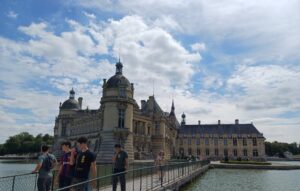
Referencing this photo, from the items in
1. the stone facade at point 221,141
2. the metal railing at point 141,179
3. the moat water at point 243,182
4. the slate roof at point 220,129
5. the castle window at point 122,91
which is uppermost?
the castle window at point 122,91

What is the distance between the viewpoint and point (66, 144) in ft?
35.9

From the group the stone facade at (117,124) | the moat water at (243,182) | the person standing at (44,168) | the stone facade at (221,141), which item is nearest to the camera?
the person standing at (44,168)

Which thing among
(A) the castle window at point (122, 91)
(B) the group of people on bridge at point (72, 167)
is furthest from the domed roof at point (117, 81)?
(B) the group of people on bridge at point (72, 167)

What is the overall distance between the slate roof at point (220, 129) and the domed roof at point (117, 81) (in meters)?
52.3

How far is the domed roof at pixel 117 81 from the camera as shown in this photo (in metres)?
51.8

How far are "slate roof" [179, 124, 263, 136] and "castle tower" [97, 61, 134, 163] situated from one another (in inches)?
2019

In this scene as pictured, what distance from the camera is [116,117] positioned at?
5131 cm

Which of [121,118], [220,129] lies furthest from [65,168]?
[220,129]

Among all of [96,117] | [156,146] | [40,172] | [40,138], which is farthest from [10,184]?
[40,138]

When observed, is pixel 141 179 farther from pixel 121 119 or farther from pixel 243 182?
pixel 121 119

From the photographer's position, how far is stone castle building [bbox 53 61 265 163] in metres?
51.5

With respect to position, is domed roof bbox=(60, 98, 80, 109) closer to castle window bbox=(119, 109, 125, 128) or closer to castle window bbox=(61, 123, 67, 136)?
castle window bbox=(61, 123, 67, 136)

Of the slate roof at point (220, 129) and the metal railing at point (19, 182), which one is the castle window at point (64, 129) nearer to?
the slate roof at point (220, 129)

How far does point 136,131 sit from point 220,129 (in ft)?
148
